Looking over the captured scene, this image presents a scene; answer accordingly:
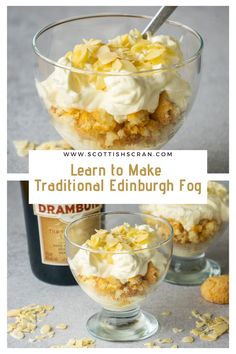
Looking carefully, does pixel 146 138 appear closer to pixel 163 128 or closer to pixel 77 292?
pixel 163 128

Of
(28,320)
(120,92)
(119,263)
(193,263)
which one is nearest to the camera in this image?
(120,92)

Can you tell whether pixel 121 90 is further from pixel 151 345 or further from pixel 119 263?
pixel 151 345

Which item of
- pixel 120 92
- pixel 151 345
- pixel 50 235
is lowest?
pixel 151 345

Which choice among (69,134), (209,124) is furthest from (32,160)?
(209,124)

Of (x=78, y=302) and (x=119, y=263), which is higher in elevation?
(x=119, y=263)

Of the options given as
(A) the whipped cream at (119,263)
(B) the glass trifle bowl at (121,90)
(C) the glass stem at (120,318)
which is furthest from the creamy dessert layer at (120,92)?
(C) the glass stem at (120,318)

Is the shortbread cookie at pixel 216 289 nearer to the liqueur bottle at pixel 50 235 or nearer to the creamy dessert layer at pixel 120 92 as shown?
the liqueur bottle at pixel 50 235

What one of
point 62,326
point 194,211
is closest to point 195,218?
point 194,211
